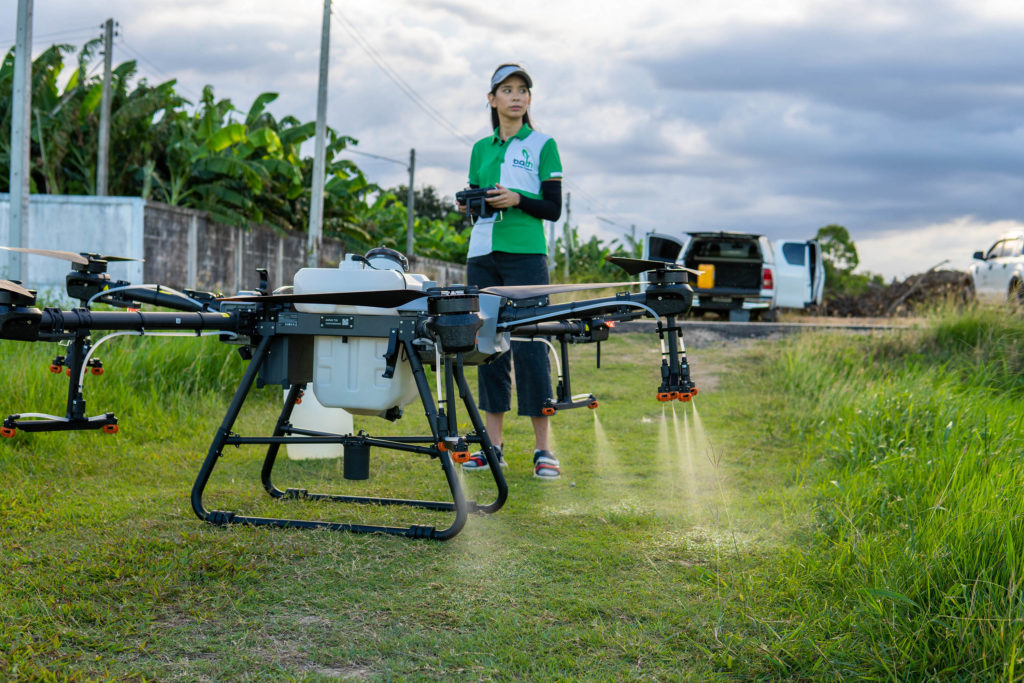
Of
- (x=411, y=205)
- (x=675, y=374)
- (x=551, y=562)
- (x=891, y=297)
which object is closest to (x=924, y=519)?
A: (x=675, y=374)

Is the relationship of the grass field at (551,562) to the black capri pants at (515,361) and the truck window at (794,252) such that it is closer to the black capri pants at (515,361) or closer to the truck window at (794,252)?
the black capri pants at (515,361)

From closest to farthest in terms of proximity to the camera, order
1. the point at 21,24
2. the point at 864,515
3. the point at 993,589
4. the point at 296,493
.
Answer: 1. the point at 993,589
2. the point at 864,515
3. the point at 296,493
4. the point at 21,24

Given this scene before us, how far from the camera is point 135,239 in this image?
1780cm

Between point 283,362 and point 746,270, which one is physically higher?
point 746,270

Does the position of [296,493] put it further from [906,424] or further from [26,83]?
[26,83]

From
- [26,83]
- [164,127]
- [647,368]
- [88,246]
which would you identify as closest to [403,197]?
[164,127]

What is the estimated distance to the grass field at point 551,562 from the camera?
8.00 ft

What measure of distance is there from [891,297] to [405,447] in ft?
51.5

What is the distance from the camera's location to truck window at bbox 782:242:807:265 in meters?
15.1

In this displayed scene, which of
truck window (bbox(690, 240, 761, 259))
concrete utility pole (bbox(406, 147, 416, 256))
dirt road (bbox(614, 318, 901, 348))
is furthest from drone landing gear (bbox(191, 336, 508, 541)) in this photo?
concrete utility pole (bbox(406, 147, 416, 256))

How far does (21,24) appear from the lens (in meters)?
13.9

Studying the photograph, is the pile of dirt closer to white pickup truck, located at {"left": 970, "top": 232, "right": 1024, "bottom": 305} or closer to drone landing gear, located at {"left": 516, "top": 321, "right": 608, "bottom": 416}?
white pickup truck, located at {"left": 970, "top": 232, "right": 1024, "bottom": 305}

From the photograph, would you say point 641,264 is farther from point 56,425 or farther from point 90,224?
point 90,224

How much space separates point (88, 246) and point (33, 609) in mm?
16835
